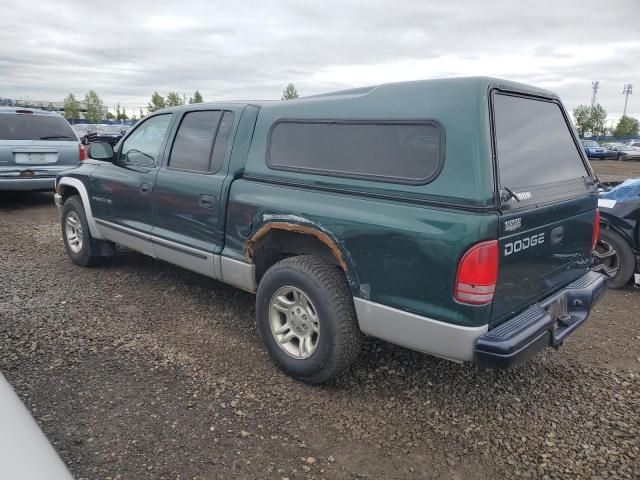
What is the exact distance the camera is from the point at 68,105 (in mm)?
86562

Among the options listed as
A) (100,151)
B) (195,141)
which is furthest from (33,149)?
(195,141)

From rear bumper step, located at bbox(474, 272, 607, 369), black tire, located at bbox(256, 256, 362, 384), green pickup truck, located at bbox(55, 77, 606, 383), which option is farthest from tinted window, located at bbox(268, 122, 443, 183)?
rear bumper step, located at bbox(474, 272, 607, 369)

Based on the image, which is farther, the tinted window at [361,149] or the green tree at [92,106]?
the green tree at [92,106]

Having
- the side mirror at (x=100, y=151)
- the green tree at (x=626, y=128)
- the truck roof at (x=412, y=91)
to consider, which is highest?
the truck roof at (x=412, y=91)

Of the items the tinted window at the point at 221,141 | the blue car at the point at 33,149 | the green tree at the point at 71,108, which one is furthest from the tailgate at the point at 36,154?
the green tree at the point at 71,108

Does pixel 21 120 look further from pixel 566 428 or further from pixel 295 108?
pixel 566 428

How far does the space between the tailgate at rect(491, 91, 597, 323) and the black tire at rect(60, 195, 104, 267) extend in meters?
4.27

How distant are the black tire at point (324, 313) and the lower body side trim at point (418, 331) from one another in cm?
11

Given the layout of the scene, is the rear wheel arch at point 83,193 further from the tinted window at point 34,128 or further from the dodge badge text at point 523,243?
the dodge badge text at point 523,243

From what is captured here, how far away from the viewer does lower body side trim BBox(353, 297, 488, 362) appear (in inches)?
96.9

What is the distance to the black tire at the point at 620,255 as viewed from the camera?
495 cm

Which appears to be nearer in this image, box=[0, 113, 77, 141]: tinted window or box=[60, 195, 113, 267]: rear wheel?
box=[60, 195, 113, 267]: rear wheel

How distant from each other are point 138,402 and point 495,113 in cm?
263

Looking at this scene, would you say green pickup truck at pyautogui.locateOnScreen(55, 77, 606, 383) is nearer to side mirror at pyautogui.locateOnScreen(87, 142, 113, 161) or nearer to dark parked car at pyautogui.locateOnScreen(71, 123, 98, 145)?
side mirror at pyautogui.locateOnScreen(87, 142, 113, 161)
